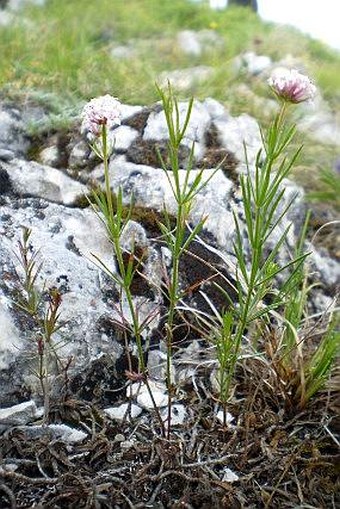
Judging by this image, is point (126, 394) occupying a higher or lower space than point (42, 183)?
lower

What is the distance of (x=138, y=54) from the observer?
476 cm

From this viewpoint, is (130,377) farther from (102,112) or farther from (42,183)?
(42,183)

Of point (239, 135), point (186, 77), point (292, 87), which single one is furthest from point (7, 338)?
point (186, 77)

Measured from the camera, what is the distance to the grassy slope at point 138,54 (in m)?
3.51

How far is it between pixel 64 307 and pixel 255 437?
70 centimetres

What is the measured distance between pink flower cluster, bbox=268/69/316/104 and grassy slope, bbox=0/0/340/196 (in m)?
1.66

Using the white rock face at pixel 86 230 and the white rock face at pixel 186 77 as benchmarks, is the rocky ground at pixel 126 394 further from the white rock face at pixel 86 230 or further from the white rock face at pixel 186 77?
the white rock face at pixel 186 77

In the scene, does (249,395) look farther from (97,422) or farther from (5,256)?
(5,256)

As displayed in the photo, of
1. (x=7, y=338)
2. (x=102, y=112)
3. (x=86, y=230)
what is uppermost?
(x=102, y=112)

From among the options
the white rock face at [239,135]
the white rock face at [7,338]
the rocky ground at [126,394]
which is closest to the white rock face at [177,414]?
the rocky ground at [126,394]

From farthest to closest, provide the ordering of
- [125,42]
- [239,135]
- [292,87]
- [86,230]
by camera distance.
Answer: [125,42]
[239,135]
[86,230]
[292,87]

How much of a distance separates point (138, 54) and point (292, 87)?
11.0 ft

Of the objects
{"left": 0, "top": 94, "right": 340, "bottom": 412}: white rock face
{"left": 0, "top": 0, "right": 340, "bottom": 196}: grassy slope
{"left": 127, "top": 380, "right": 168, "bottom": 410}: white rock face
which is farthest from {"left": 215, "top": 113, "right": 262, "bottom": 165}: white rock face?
{"left": 127, "top": 380, "right": 168, "bottom": 410}: white rock face

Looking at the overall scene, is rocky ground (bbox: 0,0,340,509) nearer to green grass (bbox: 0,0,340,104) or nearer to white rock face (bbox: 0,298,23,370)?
white rock face (bbox: 0,298,23,370)
